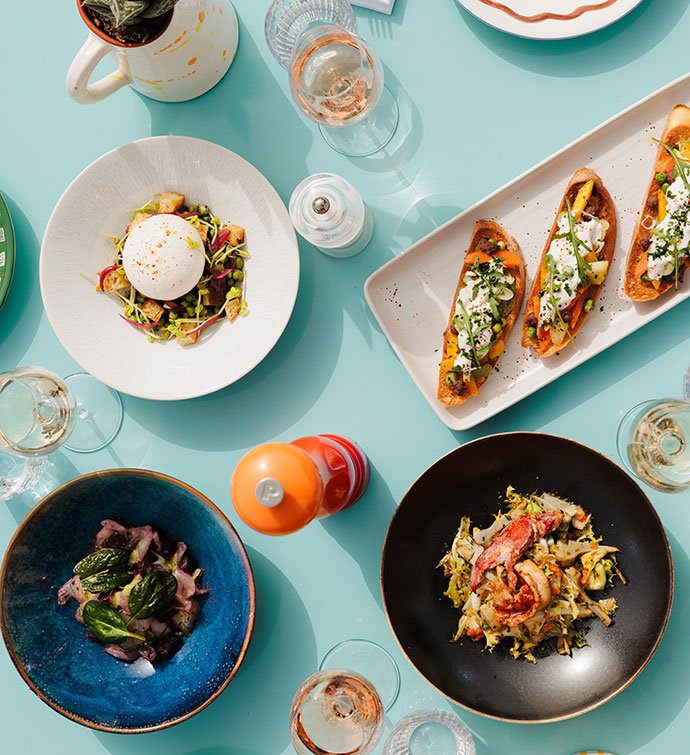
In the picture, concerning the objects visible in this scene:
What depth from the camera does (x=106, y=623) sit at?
1847 mm

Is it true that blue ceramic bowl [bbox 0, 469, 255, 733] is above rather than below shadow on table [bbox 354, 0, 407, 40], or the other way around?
below

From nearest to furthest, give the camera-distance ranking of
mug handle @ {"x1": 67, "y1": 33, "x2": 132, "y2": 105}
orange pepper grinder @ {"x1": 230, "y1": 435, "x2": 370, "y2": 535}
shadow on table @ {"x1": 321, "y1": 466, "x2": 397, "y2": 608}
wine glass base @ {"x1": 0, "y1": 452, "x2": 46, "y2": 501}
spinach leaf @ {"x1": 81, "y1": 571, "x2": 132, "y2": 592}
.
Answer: orange pepper grinder @ {"x1": 230, "y1": 435, "x2": 370, "y2": 535} < mug handle @ {"x1": 67, "y1": 33, "x2": 132, "y2": 105} < spinach leaf @ {"x1": 81, "y1": 571, "x2": 132, "y2": 592} < shadow on table @ {"x1": 321, "y1": 466, "x2": 397, "y2": 608} < wine glass base @ {"x1": 0, "y1": 452, "x2": 46, "y2": 501}

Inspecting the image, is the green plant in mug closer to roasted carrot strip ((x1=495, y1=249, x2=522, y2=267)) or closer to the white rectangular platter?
the white rectangular platter

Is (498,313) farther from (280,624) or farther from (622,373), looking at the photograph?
(280,624)

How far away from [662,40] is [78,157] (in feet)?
5.32

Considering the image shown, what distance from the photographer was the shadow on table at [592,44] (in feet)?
6.13

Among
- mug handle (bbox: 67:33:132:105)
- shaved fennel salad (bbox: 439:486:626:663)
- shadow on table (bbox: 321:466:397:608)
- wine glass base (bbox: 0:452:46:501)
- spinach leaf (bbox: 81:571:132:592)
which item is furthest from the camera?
wine glass base (bbox: 0:452:46:501)

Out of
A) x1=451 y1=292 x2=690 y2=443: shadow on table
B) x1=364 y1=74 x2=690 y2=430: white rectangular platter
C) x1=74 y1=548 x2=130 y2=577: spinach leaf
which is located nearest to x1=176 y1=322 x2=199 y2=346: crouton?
x1=364 y1=74 x2=690 y2=430: white rectangular platter

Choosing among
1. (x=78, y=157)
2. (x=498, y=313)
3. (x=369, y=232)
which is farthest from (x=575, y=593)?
(x=78, y=157)

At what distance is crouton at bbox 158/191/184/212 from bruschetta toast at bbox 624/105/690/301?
1.18 metres

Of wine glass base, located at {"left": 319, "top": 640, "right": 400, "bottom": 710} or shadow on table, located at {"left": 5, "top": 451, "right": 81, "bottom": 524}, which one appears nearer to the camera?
wine glass base, located at {"left": 319, "top": 640, "right": 400, "bottom": 710}

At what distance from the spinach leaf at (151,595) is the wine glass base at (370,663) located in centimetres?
47

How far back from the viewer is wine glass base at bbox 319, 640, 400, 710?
193 cm

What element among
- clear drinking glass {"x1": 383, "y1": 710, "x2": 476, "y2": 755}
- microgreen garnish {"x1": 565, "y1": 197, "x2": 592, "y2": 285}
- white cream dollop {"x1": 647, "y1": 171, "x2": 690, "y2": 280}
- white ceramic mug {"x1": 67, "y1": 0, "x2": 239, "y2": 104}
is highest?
→ white ceramic mug {"x1": 67, "y1": 0, "x2": 239, "y2": 104}
